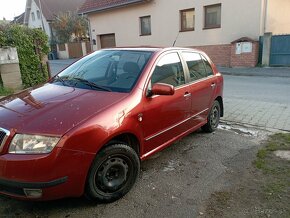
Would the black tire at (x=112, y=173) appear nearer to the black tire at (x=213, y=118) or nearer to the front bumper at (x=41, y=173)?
the front bumper at (x=41, y=173)

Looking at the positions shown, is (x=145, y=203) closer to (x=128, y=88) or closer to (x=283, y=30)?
(x=128, y=88)

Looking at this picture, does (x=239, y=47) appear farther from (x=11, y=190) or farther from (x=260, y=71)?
(x=11, y=190)

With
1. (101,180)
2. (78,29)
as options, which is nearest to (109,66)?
(101,180)

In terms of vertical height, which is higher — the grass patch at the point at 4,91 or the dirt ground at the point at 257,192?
the grass patch at the point at 4,91

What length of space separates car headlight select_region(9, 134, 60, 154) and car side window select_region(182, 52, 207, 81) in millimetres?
2547

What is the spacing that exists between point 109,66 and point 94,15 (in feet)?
67.6

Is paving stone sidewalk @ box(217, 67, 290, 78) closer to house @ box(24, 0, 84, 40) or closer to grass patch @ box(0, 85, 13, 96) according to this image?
grass patch @ box(0, 85, 13, 96)

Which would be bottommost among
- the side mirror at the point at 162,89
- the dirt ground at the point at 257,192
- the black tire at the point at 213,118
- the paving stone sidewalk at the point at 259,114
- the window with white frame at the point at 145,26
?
the paving stone sidewalk at the point at 259,114

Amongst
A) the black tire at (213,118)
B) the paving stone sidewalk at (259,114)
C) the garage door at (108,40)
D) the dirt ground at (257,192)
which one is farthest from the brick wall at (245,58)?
the dirt ground at (257,192)

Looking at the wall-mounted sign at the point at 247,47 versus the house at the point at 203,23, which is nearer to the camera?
the wall-mounted sign at the point at 247,47

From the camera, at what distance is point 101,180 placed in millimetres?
3070

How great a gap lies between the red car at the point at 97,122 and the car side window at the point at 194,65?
29 mm

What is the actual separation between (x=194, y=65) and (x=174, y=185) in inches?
81.5

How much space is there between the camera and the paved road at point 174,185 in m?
3.03
